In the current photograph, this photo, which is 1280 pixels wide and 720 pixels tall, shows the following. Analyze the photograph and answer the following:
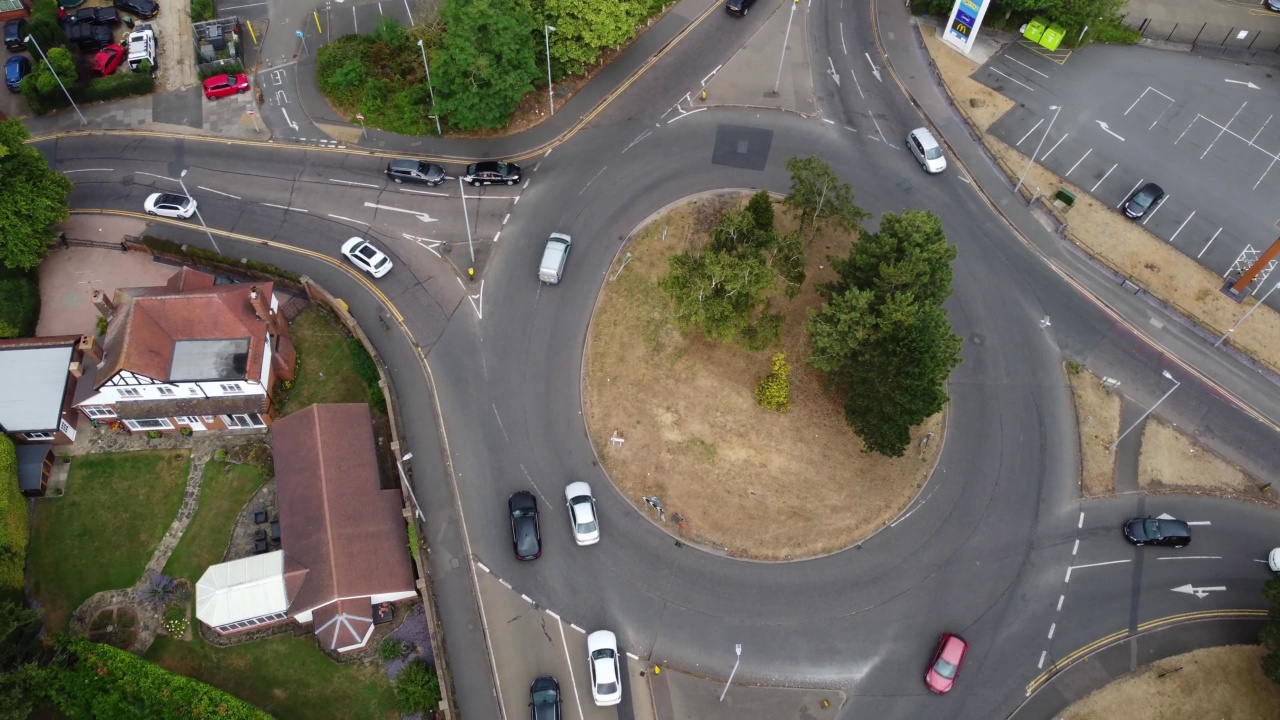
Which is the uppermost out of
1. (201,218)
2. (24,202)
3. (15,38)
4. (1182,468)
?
(15,38)

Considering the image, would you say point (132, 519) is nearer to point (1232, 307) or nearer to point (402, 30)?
point (402, 30)

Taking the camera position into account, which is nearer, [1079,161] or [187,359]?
[187,359]

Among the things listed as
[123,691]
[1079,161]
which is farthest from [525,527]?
[1079,161]

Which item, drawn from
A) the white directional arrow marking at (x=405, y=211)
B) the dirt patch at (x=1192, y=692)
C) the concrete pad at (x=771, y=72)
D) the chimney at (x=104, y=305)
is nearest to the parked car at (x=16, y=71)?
the chimney at (x=104, y=305)

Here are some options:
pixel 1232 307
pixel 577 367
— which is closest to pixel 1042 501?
pixel 1232 307

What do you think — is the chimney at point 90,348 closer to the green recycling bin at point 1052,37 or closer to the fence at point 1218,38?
the green recycling bin at point 1052,37

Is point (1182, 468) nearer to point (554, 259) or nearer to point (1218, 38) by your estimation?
point (554, 259)
